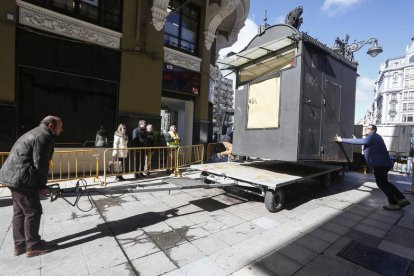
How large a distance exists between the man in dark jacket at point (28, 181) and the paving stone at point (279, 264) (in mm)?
2961

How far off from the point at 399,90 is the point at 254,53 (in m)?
82.1

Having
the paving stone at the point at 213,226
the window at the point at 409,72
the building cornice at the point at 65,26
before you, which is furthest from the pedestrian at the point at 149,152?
the window at the point at 409,72

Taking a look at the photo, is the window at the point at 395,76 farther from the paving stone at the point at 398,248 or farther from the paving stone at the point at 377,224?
the paving stone at the point at 398,248

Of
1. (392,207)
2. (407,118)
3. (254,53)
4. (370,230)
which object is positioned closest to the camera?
(370,230)

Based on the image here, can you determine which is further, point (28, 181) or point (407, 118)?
point (407, 118)

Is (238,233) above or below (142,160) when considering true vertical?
below

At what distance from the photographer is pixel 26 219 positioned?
3.25m

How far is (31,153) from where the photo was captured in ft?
10.5

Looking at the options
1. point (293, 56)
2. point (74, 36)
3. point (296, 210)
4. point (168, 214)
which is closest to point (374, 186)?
point (296, 210)

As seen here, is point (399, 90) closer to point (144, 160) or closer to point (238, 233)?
point (144, 160)

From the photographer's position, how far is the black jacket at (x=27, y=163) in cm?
313

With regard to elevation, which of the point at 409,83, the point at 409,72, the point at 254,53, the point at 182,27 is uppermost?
the point at 409,72

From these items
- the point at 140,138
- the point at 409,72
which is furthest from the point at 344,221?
the point at 409,72

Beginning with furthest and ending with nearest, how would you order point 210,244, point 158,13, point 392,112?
point 392,112
point 158,13
point 210,244
